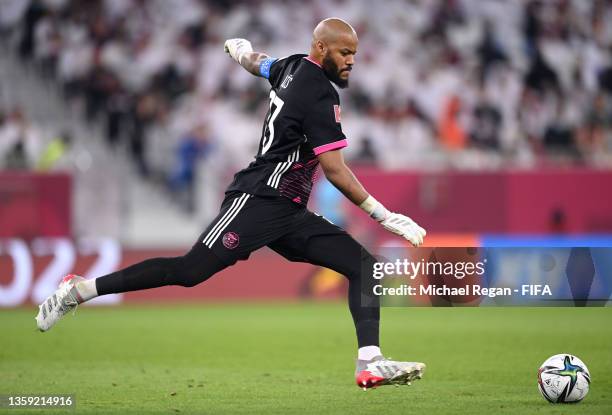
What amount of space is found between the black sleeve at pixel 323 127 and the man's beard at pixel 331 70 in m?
0.23

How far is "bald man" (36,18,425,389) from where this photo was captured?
7.06 meters

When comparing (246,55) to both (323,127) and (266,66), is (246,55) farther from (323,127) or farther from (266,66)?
(323,127)

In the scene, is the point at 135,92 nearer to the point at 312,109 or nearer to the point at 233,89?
the point at 233,89

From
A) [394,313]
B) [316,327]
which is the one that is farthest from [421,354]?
[394,313]

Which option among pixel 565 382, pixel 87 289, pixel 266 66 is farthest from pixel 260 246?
pixel 565 382

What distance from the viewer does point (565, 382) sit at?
23.7 ft

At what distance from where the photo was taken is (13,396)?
7523mm

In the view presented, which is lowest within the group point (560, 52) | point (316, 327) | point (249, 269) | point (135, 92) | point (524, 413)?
point (524, 413)

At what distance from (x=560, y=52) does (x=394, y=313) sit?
814cm

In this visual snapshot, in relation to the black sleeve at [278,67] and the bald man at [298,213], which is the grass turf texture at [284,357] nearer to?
the bald man at [298,213]

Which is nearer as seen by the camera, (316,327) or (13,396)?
(13,396)

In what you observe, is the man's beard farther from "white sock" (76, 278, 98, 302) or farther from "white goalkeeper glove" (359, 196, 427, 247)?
"white sock" (76, 278, 98, 302)

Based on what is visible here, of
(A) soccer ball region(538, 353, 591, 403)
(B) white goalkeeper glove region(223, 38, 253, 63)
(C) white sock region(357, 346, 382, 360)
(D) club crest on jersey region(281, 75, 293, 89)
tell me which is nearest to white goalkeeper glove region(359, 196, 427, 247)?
(C) white sock region(357, 346, 382, 360)

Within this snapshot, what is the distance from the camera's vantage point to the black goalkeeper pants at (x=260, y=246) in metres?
7.21
